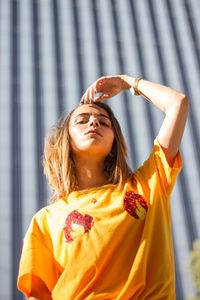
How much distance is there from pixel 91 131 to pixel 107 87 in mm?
238

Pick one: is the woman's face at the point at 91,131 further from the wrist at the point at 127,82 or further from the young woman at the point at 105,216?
the wrist at the point at 127,82

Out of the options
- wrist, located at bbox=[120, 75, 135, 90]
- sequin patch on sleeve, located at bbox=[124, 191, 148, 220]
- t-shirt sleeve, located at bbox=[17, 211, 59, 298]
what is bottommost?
t-shirt sleeve, located at bbox=[17, 211, 59, 298]

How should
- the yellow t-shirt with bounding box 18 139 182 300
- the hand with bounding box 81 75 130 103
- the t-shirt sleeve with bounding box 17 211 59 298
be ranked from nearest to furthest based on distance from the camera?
the yellow t-shirt with bounding box 18 139 182 300
the t-shirt sleeve with bounding box 17 211 59 298
the hand with bounding box 81 75 130 103

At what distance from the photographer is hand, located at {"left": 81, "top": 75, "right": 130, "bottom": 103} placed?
1.32 metres

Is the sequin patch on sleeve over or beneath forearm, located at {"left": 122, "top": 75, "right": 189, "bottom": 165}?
beneath

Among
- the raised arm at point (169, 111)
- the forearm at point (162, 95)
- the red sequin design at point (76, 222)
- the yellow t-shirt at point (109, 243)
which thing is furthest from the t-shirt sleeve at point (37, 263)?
the forearm at point (162, 95)

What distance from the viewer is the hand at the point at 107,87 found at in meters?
1.32

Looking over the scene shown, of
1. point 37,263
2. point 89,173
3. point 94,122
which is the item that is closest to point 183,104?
point 94,122

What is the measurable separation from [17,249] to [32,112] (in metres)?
5.49

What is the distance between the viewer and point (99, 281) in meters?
0.90

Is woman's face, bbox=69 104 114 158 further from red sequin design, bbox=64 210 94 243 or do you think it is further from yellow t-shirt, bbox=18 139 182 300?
red sequin design, bbox=64 210 94 243

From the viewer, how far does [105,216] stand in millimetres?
1000

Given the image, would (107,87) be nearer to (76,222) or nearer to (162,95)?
(162,95)

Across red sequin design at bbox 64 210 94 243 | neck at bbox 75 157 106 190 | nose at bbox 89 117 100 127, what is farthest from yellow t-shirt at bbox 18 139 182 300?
nose at bbox 89 117 100 127
